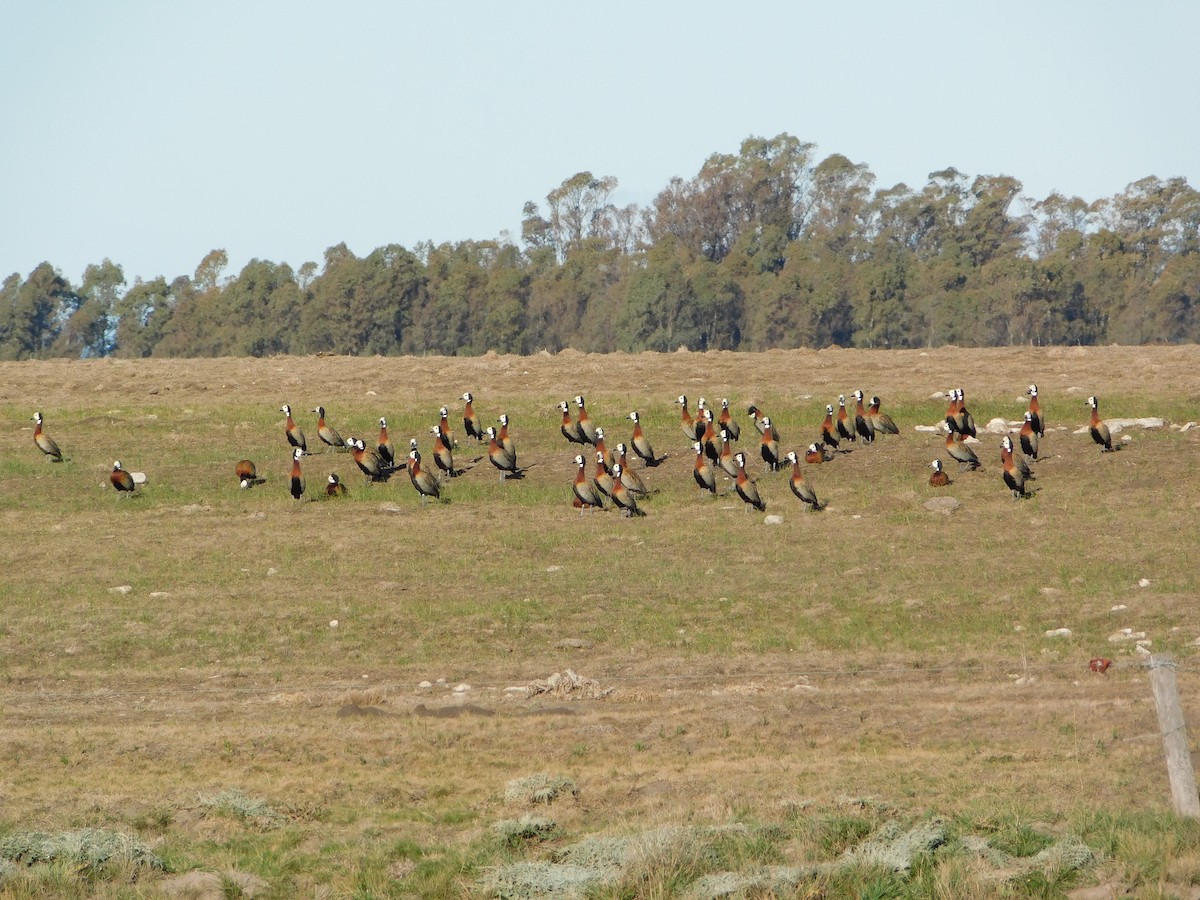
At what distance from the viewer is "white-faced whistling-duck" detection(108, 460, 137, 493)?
29.8 meters

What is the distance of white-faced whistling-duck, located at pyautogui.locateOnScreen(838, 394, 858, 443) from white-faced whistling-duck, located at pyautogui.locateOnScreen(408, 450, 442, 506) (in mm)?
7918

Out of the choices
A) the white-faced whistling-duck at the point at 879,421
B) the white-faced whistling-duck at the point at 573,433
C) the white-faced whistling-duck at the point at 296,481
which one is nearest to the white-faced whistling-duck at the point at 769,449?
the white-faced whistling-duck at the point at 879,421

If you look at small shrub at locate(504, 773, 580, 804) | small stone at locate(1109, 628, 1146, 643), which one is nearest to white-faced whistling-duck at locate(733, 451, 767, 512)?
small stone at locate(1109, 628, 1146, 643)

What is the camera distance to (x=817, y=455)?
98.9ft

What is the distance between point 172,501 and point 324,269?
7528 cm

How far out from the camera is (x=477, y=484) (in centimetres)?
3008

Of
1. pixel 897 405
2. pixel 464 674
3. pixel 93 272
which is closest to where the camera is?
pixel 464 674

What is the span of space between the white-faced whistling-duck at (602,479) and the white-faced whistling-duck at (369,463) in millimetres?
4289

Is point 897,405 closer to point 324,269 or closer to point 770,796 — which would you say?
point 770,796

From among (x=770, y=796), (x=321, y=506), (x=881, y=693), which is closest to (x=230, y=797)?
(x=770, y=796)

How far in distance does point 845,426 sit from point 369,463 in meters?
9.03

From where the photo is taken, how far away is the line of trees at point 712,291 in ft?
275

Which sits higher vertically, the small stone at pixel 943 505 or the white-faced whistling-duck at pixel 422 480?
the white-faced whistling-duck at pixel 422 480

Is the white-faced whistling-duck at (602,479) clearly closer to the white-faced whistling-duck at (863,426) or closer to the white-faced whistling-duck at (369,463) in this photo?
the white-faced whistling-duck at (369,463)
